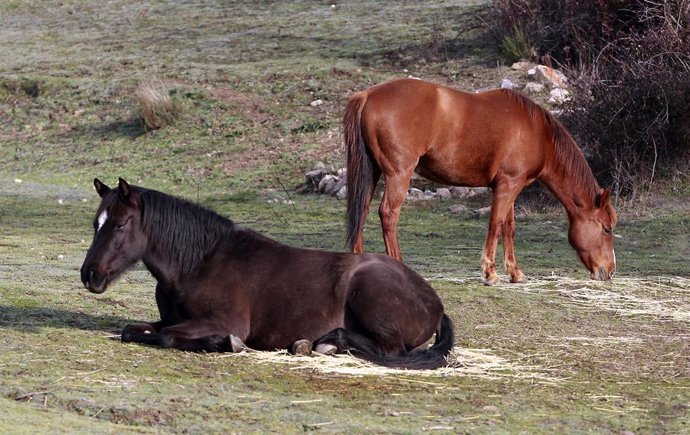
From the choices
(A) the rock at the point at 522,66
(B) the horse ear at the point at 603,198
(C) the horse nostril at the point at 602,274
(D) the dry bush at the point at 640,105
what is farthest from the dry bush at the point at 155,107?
(C) the horse nostril at the point at 602,274

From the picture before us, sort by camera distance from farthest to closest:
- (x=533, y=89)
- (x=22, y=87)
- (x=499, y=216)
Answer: (x=22, y=87)
(x=533, y=89)
(x=499, y=216)

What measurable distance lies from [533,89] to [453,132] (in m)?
8.01

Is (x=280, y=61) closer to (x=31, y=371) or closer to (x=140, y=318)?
(x=140, y=318)

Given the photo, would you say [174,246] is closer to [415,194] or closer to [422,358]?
[422,358]

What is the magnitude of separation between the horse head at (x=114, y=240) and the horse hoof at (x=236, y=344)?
759mm

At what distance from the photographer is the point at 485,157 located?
10.3m

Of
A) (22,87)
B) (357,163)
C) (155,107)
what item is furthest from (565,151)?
(22,87)

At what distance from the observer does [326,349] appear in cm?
661

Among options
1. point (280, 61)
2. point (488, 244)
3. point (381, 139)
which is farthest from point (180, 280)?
point (280, 61)

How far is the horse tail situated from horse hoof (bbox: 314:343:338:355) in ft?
10.0

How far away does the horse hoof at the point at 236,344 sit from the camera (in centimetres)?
660

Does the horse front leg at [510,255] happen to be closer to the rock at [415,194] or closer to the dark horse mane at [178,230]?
the dark horse mane at [178,230]

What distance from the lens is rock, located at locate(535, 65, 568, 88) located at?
709 inches

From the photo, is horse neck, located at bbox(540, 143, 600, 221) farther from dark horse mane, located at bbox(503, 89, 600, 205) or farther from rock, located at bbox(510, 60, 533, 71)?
rock, located at bbox(510, 60, 533, 71)
